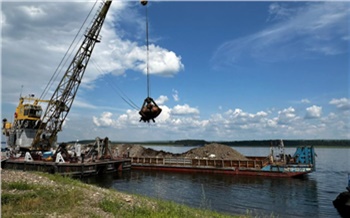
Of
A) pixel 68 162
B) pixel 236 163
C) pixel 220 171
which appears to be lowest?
pixel 220 171

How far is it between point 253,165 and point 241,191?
1012 cm

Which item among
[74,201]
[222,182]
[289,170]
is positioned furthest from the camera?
[289,170]

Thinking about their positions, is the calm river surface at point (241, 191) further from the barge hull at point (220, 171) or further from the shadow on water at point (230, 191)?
the barge hull at point (220, 171)

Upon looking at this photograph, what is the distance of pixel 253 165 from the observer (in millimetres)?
34750

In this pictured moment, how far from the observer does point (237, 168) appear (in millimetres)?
35031

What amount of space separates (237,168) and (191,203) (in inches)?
634

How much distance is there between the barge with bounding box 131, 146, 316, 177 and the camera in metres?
32.2

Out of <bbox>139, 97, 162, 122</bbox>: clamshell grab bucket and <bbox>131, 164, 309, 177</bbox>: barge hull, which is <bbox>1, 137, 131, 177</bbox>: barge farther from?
<bbox>139, 97, 162, 122</bbox>: clamshell grab bucket

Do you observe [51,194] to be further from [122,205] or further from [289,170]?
[289,170]

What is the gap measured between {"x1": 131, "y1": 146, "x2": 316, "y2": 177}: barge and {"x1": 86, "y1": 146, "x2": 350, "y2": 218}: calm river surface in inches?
55.0

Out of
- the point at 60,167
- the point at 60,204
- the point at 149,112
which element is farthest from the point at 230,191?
the point at 60,204

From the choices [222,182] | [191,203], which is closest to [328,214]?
[191,203]

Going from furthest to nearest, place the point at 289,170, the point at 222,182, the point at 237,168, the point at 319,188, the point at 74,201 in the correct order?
the point at 237,168
the point at 289,170
the point at 222,182
the point at 319,188
the point at 74,201

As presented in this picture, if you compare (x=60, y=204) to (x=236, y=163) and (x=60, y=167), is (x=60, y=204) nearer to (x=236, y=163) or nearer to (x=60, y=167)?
(x=60, y=167)
